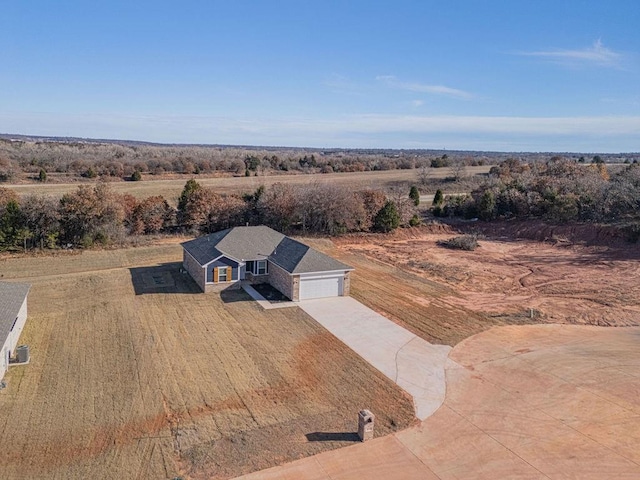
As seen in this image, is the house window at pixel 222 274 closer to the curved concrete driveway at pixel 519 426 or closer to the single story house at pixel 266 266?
the single story house at pixel 266 266

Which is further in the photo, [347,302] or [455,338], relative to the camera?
[347,302]

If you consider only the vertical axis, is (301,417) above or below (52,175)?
below

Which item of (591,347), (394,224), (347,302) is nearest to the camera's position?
(591,347)

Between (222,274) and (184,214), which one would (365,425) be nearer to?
(222,274)

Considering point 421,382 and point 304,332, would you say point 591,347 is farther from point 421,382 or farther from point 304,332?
point 304,332

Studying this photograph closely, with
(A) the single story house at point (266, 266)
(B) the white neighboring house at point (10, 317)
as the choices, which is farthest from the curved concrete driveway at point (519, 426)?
(B) the white neighboring house at point (10, 317)

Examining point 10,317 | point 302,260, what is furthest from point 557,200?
point 10,317

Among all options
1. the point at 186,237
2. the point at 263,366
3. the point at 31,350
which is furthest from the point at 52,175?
the point at 263,366
